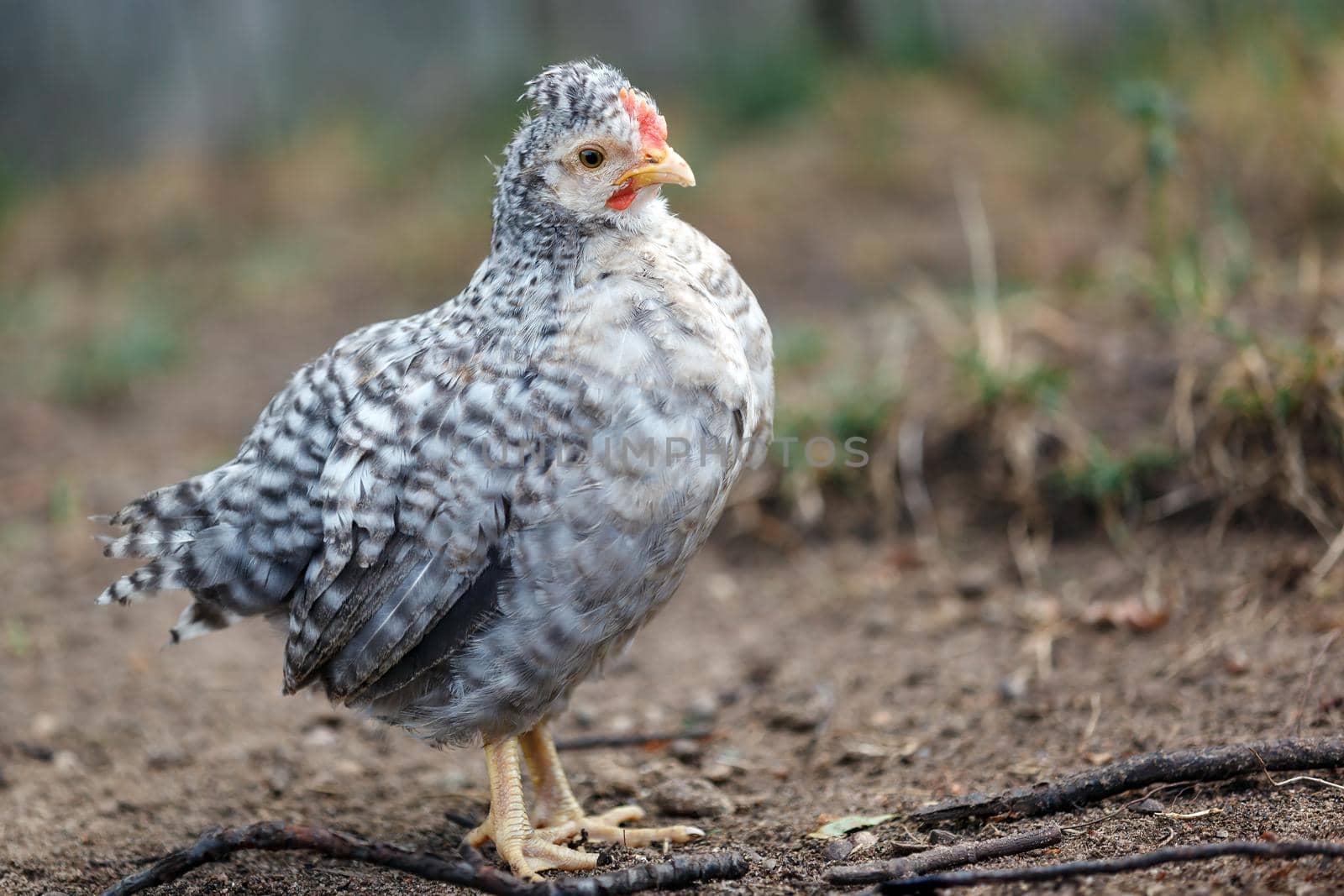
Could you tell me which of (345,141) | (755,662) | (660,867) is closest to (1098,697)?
(755,662)

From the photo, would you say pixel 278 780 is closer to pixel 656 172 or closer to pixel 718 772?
pixel 718 772

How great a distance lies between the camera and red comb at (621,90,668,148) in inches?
110

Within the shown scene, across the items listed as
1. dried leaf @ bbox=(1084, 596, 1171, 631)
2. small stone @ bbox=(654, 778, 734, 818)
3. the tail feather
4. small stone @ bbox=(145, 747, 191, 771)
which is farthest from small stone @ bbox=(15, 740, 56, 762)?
dried leaf @ bbox=(1084, 596, 1171, 631)

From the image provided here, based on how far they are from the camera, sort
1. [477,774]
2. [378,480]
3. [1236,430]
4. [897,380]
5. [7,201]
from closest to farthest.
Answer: [378,480], [477,774], [1236,430], [897,380], [7,201]

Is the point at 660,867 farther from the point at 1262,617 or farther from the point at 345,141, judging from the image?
the point at 345,141

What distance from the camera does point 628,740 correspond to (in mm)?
3559

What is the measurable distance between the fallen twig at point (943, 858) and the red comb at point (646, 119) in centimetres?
160

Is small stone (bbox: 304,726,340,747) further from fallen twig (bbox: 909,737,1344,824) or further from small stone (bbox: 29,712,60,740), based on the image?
fallen twig (bbox: 909,737,1344,824)

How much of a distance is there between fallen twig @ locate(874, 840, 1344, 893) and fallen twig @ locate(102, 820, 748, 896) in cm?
41

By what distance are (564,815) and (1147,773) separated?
53.9 inches

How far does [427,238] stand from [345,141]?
1.73m

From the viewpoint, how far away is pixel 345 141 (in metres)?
8.70

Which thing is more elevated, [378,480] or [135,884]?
[378,480]

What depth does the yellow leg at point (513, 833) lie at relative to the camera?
2.80 metres
